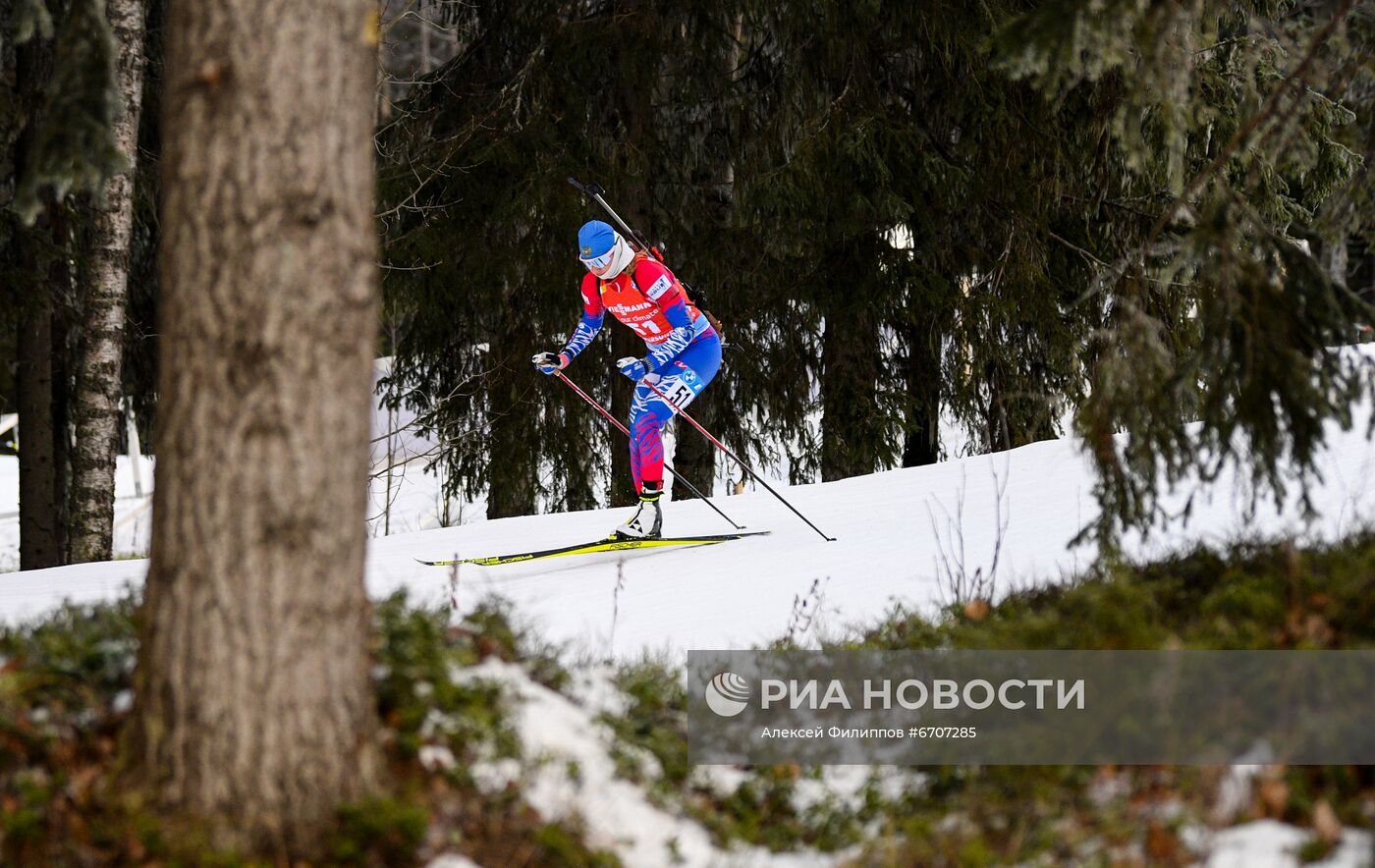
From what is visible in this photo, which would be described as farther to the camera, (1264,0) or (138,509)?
(138,509)

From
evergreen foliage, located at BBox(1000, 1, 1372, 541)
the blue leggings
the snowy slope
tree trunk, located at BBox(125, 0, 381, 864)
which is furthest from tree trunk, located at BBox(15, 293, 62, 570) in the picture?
evergreen foliage, located at BBox(1000, 1, 1372, 541)

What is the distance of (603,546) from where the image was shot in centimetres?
848

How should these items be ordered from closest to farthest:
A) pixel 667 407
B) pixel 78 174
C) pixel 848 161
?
pixel 78 174
pixel 667 407
pixel 848 161

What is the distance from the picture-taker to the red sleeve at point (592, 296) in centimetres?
882

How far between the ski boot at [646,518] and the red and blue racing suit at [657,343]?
0.20 feet

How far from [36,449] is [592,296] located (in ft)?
21.2

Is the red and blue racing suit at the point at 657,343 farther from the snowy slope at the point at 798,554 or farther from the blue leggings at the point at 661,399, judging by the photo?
the snowy slope at the point at 798,554

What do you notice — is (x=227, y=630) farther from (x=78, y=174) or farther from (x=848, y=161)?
(x=848, y=161)

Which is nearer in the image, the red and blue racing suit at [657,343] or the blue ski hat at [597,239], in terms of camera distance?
the blue ski hat at [597,239]

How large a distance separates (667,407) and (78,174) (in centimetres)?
487

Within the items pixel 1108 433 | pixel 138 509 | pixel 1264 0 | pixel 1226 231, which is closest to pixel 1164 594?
pixel 1108 433

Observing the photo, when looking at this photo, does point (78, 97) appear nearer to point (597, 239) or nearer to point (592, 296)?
point (597, 239)

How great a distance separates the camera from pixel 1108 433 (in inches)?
196

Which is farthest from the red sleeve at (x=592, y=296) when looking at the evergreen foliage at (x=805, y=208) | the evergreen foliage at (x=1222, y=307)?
the evergreen foliage at (x=1222, y=307)
